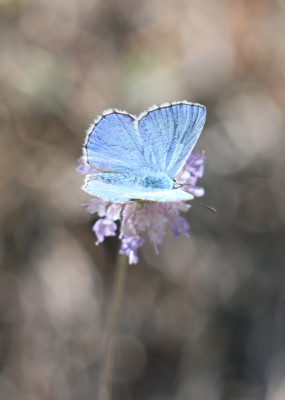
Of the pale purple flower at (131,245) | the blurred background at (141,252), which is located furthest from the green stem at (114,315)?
the blurred background at (141,252)

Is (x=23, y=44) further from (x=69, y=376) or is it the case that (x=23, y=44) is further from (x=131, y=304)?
(x=69, y=376)

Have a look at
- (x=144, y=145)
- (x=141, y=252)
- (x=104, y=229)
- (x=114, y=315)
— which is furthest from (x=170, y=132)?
(x=141, y=252)

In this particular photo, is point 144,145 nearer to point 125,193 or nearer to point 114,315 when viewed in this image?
point 125,193

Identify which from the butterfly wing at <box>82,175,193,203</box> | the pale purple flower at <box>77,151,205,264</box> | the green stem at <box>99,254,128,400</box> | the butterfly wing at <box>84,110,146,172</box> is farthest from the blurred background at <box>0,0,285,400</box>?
the butterfly wing at <box>82,175,193,203</box>

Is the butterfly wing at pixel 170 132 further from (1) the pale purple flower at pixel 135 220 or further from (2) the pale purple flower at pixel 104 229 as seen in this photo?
(2) the pale purple flower at pixel 104 229

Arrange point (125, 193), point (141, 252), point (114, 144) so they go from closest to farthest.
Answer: point (125, 193)
point (114, 144)
point (141, 252)

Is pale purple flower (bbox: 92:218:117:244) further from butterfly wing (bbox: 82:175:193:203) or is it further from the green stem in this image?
butterfly wing (bbox: 82:175:193:203)

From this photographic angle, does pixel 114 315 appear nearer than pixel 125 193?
No

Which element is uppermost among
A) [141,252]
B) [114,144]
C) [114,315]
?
[114,144]
